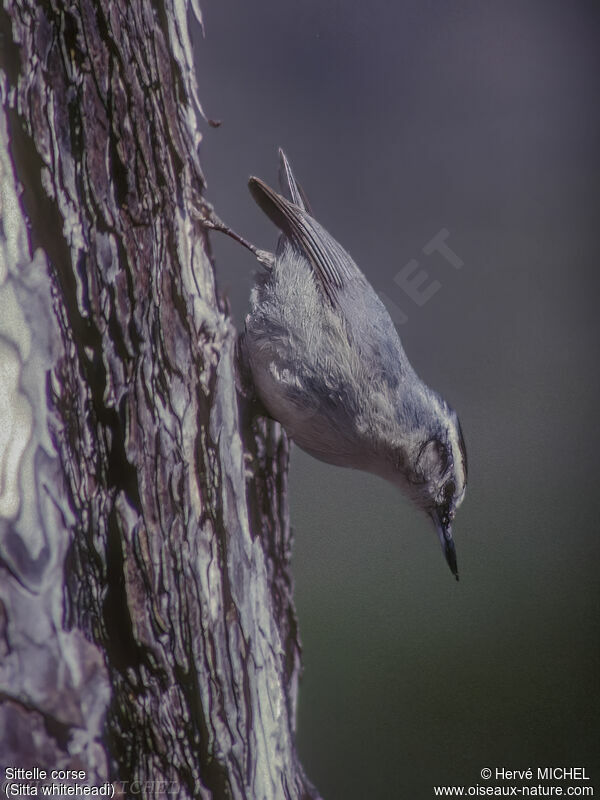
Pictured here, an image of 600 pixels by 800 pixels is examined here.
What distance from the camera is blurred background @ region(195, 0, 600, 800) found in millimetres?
1057

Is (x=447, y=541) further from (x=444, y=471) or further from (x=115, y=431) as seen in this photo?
(x=115, y=431)

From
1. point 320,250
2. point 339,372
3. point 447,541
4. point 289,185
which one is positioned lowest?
point 447,541

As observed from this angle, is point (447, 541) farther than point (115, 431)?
Yes

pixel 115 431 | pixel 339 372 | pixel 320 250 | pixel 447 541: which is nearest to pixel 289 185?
pixel 320 250

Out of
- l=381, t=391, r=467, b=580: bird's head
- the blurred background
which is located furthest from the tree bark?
l=381, t=391, r=467, b=580: bird's head

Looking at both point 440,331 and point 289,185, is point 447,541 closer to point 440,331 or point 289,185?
point 440,331

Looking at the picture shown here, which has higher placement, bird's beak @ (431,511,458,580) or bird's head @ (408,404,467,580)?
bird's head @ (408,404,467,580)

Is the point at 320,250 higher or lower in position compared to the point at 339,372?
higher

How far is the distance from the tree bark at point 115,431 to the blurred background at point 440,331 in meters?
0.10

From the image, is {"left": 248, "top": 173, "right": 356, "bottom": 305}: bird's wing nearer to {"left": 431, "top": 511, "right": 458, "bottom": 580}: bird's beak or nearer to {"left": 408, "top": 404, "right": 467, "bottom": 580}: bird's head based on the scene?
{"left": 408, "top": 404, "right": 467, "bottom": 580}: bird's head

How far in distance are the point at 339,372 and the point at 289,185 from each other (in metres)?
0.33

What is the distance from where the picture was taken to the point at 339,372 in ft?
3.41

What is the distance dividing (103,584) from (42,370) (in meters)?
0.33

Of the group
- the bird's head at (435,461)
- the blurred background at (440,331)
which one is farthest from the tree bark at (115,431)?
the bird's head at (435,461)
